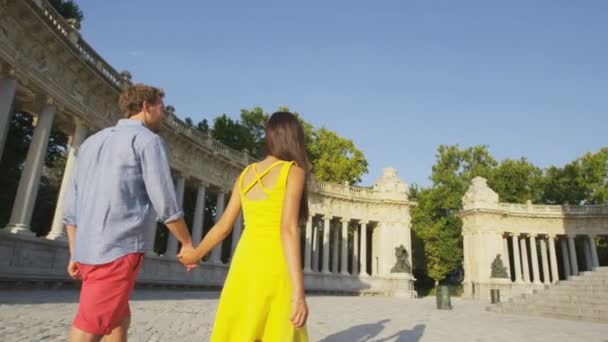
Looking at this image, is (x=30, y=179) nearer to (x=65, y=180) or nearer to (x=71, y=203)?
(x=65, y=180)

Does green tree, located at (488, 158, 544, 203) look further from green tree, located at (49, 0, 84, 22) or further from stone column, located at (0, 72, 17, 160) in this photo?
stone column, located at (0, 72, 17, 160)

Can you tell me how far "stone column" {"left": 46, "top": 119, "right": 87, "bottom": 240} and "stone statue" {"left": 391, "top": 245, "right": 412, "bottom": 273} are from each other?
30.1m

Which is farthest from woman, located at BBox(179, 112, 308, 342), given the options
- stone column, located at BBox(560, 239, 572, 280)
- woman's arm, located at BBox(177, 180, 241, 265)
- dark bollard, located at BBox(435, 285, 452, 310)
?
stone column, located at BBox(560, 239, 572, 280)

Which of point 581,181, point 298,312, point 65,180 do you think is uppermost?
point 581,181

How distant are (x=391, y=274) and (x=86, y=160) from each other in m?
41.7

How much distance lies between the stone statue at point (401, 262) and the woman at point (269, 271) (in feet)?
126

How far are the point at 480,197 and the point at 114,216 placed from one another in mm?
52169

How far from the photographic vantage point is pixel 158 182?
315cm

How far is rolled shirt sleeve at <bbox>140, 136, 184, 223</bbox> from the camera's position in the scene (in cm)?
313

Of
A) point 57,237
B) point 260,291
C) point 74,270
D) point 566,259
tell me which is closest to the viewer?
point 260,291

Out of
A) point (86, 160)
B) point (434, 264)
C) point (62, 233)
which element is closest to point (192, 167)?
point (62, 233)

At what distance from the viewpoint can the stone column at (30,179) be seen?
15.6 m

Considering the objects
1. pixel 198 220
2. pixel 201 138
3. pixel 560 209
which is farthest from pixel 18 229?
pixel 560 209

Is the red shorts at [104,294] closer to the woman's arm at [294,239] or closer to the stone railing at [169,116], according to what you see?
the woman's arm at [294,239]
